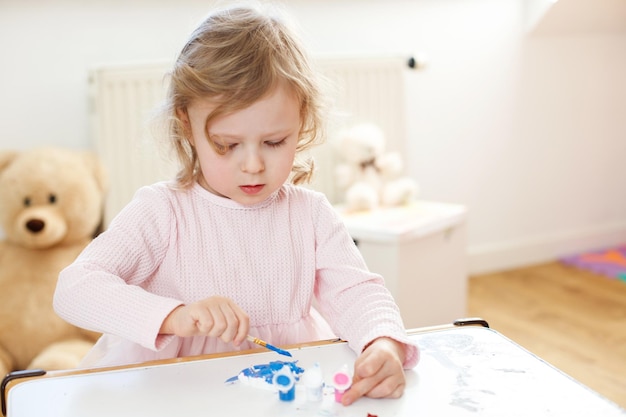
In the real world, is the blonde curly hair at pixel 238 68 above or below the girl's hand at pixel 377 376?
above

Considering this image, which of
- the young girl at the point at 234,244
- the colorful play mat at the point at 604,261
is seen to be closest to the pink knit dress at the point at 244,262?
the young girl at the point at 234,244

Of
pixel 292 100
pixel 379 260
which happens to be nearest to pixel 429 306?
pixel 379 260

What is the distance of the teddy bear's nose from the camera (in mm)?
1536

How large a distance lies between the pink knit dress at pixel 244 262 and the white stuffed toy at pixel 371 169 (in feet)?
3.23

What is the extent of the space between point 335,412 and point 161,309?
228 millimetres

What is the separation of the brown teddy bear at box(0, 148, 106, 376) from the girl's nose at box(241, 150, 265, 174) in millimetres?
848

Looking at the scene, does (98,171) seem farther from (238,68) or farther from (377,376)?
(377,376)

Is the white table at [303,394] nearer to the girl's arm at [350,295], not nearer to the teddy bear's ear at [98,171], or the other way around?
the girl's arm at [350,295]

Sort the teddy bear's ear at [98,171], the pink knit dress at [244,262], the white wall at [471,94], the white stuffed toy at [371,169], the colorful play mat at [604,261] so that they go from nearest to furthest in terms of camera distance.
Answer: the pink knit dress at [244,262] → the teddy bear's ear at [98,171] → the white wall at [471,94] → the white stuffed toy at [371,169] → the colorful play mat at [604,261]

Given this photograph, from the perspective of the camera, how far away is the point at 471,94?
7.95 feet

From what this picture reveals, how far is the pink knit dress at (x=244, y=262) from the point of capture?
862mm

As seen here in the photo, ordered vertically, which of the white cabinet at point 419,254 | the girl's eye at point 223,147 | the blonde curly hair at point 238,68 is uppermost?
the blonde curly hair at point 238,68

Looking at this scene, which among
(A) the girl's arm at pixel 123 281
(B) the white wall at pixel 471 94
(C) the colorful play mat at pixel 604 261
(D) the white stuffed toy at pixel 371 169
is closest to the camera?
(A) the girl's arm at pixel 123 281

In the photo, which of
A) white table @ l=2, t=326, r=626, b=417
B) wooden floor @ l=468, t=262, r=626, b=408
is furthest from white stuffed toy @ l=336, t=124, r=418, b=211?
white table @ l=2, t=326, r=626, b=417
